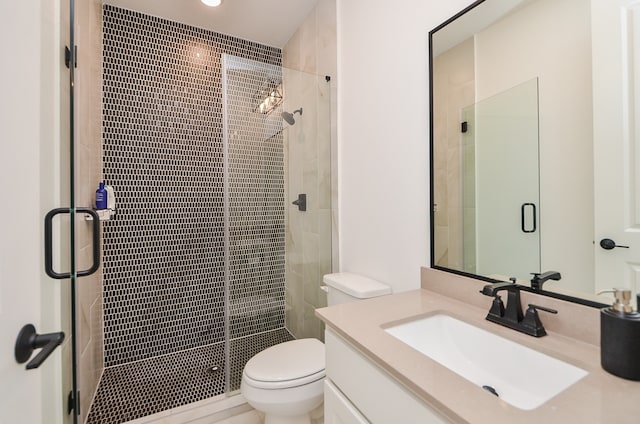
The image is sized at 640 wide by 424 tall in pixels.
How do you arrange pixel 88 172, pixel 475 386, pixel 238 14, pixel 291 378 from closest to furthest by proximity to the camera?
pixel 475 386
pixel 291 378
pixel 88 172
pixel 238 14

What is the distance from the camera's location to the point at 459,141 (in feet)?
3.73

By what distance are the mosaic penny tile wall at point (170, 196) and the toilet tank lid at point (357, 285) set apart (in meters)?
0.49

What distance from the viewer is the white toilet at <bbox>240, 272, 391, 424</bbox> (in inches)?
49.5

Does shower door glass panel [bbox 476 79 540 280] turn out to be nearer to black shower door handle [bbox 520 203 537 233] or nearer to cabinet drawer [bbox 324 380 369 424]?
black shower door handle [bbox 520 203 537 233]

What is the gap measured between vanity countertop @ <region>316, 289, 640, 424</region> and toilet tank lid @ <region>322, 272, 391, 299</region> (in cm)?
40

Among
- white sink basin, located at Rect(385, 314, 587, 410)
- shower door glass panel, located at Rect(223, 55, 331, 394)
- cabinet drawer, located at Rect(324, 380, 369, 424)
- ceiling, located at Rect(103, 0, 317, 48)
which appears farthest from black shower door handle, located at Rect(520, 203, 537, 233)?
ceiling, located at Rect(103, 0, 317, 48)

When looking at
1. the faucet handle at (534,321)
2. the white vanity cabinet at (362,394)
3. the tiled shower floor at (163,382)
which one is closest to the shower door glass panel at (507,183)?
the faucet handle at (534,321)

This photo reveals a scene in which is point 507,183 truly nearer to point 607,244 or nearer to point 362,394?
point 607,244

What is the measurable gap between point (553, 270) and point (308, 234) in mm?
1397

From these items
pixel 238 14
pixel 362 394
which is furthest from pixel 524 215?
pixel 238 14

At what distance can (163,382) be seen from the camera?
75.9 inches

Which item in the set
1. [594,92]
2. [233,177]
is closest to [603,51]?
[594,92]

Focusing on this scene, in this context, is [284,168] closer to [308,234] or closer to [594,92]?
[308,234]

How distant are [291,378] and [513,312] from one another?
3.06 ft
